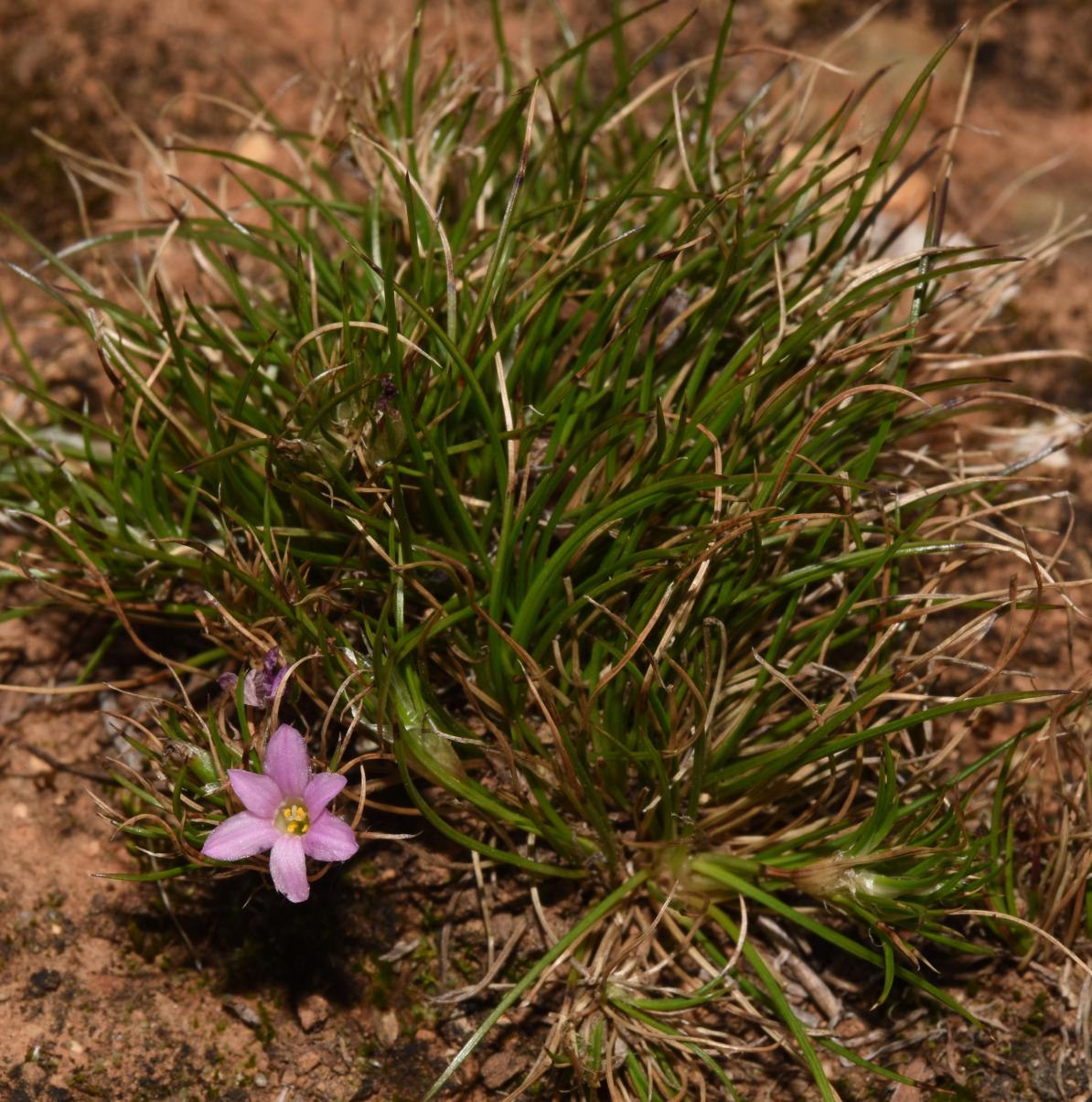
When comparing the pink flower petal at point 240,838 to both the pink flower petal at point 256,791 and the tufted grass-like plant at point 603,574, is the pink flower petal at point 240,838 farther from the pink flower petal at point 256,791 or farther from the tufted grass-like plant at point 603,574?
the tufted grass-like plant at point 603,574

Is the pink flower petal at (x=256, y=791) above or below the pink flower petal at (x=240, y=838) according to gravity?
above

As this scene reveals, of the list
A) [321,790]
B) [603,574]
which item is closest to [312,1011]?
[321,790]

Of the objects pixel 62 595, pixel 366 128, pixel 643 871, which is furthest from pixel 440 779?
pixel 366 128

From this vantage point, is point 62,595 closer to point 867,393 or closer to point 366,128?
point 366,128

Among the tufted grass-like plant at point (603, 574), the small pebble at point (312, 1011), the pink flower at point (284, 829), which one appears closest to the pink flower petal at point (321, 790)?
the pink flower at point (284, 829)

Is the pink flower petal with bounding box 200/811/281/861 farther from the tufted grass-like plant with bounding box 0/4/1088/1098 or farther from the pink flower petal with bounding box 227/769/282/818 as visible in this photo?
the tufted grass-like plant with bounding box 0/4/1088/1098

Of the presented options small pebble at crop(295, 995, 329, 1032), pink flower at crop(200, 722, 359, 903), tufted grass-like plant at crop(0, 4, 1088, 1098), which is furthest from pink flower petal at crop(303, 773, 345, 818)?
small pebble at crop(295, 995, 329, 1032)

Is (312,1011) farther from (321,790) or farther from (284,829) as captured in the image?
(321,790)
